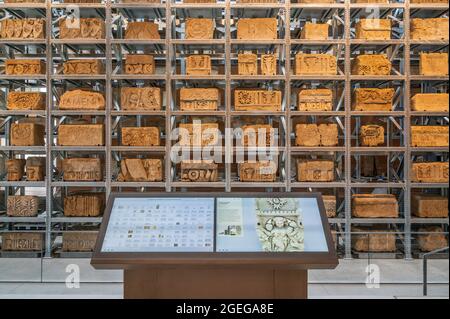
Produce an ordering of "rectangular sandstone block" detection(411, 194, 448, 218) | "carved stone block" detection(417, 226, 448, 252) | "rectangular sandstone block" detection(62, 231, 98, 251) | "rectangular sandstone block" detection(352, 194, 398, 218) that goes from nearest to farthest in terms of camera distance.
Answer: "carved stone block" detection(417, 226, 448, 252) < "rectangular sandstone block" detection(62, 231, 98, 251) < "rectangular sandstone block" detection(411, 194, 448, 218) < "rectangular sandstone block" detection(352, 194, 398, 218)

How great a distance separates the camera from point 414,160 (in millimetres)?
9719

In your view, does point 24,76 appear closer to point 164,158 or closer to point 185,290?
point 164,158

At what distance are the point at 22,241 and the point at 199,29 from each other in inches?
232

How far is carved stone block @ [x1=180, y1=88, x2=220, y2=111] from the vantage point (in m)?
9.01

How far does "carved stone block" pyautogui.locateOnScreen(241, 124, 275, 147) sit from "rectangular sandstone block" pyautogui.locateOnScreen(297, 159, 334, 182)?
906mm

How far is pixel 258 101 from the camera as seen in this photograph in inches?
356

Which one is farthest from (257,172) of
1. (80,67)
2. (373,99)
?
(80,67)

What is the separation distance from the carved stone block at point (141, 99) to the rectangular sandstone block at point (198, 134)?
0.76 meters

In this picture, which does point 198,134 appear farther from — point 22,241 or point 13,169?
point 22,241

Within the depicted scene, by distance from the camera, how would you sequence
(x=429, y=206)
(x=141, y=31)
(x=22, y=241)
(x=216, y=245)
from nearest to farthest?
(x=216, y=245), (x=22, y=241), (x=429, y=206), (x=141, y=31)

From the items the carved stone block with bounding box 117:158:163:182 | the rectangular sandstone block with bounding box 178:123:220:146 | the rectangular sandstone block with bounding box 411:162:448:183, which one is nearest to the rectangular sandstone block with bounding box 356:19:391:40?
the rectangular sandstone block with bounding box 411:162:448:183

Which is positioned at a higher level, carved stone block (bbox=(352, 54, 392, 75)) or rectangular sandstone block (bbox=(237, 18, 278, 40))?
rectangular sandstone block (bbox=(237, 18, 278, 40))

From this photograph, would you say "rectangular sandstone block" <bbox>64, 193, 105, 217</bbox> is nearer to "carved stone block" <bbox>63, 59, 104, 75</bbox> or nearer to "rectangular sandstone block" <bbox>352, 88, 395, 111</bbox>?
"carved stone block" <bbox>63, 59, 104, 75</bbox>
